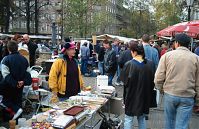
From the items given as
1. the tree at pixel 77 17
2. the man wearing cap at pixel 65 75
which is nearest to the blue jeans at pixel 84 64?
the man wearing cap at pixel 65 75

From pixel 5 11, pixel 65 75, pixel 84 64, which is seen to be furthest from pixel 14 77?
pixel 5 11

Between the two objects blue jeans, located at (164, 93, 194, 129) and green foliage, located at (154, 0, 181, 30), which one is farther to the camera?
green foliage, located at (154, 0, 181, 30)

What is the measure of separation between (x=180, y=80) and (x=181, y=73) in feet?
0.35

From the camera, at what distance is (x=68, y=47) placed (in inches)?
256

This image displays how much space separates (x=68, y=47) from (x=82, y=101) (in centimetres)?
98

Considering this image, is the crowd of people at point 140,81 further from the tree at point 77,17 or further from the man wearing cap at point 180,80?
the tree at point 77,17

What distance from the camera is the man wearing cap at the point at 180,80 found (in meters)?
5.48

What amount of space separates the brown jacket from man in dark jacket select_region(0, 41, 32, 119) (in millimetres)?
3045

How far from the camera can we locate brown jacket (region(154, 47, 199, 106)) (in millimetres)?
5473

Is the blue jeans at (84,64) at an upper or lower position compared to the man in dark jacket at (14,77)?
lower

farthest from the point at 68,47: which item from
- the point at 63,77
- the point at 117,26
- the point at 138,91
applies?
the point at 117,26

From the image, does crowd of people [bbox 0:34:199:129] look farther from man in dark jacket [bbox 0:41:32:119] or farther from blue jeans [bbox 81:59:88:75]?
blue jeans [bbox 81:59:88:75]

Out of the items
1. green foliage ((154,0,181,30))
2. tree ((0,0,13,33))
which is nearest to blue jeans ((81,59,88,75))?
green foliage ((154,0,181,30))

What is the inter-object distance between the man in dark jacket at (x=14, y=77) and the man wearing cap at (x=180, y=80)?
294cm
